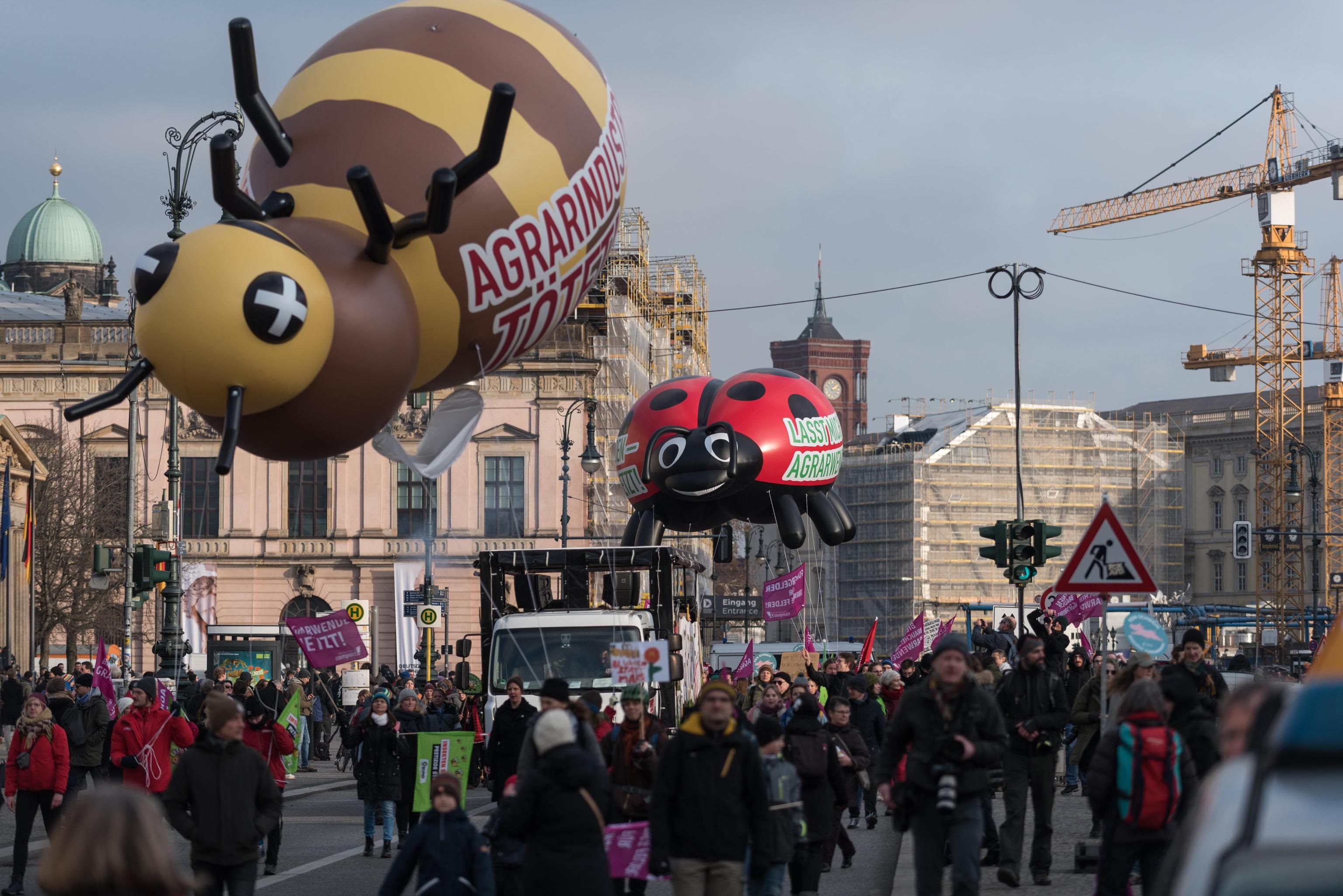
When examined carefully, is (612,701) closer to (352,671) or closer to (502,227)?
(502,227)

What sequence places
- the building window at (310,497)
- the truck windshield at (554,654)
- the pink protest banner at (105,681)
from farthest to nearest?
the building window at (310,497) → the pink protest banner at (105,681) → the truck windshield at (554,654)

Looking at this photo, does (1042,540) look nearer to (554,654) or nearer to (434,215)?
(554,654)

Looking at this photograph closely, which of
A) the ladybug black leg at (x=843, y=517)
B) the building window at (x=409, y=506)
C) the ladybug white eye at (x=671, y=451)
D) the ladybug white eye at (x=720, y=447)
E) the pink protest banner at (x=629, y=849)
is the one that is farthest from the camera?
the building window at (x=409, y=506)

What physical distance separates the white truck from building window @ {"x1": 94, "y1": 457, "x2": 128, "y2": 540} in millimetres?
41778

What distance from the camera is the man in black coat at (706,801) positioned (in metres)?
9.73

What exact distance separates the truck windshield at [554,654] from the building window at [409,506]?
47751 mm

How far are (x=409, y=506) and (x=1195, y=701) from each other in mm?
60533

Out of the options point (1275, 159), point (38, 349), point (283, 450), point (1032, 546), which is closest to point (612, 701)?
point (1032, 546)

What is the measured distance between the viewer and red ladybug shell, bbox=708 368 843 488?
92.2 feet

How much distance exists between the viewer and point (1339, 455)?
103 meters

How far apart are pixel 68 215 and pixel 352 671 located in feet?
291

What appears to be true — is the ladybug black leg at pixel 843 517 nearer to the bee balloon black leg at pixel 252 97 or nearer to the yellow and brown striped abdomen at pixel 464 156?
the yellow and brown striped abdomen at pixel 464 156

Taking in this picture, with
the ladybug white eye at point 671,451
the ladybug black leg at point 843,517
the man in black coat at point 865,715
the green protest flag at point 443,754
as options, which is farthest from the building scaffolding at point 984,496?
the green protest flag at point 443,754

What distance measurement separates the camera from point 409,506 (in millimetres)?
70875
